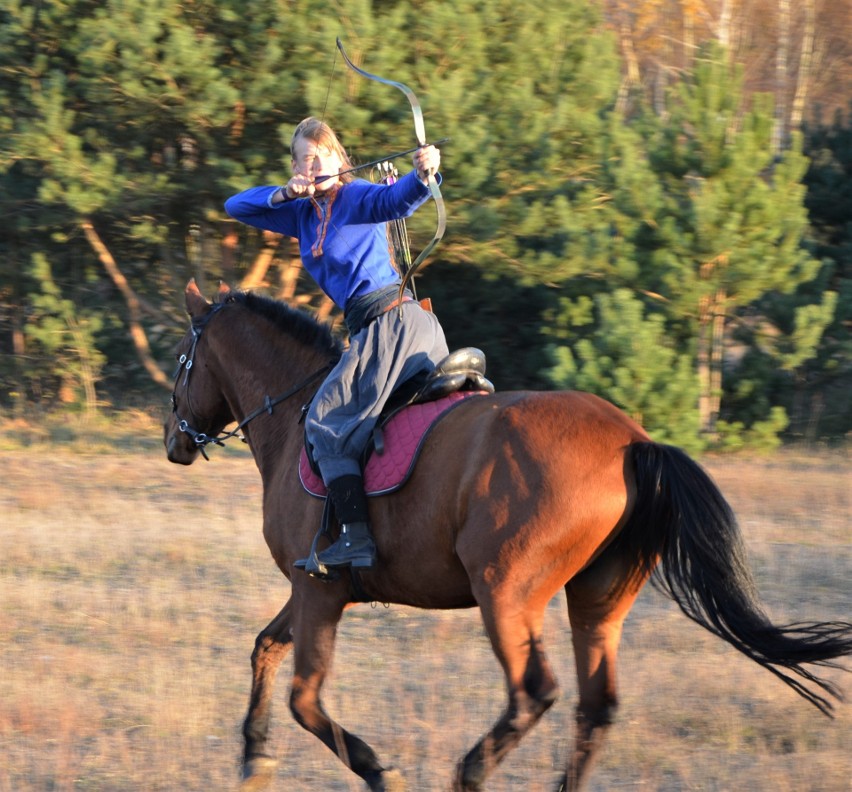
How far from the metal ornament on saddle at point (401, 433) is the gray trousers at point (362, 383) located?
64 millimetres

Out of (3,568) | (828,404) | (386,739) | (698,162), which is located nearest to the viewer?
(386,739)

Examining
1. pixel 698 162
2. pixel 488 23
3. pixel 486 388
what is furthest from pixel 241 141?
pixel 486 388

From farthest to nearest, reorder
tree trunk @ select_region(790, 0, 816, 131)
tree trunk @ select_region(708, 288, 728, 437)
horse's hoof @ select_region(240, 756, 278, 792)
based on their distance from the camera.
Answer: tree trunk @ select_region(790, 0, 816, 131) < tree trunk @ select_region(708, 288, 728, 437) < horse's hoof @ select_region(240, 756, 278, 792)

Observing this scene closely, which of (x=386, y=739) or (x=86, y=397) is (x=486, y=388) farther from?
(x=86, y=397)

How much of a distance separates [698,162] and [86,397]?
9341 mm

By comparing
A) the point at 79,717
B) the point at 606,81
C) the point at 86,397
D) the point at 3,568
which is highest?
the point at 606,81

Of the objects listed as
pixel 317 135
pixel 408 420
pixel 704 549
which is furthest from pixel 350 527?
pixel 317 135

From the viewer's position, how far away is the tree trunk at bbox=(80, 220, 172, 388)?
53.5 ft

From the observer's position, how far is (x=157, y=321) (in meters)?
17.0

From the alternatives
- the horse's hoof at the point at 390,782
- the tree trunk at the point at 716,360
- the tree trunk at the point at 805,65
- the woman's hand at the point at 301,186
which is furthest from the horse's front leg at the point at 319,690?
the tree trunk at the point at 805,65

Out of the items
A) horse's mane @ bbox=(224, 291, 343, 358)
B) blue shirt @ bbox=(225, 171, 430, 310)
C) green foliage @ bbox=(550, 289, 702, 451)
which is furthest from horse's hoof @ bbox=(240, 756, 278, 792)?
green foliage @ bbox=(550, 289, 702, 451)

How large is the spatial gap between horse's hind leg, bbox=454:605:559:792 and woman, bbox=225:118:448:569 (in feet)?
2.08

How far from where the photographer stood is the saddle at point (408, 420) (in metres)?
4.44

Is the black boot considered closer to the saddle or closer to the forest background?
the saddle
